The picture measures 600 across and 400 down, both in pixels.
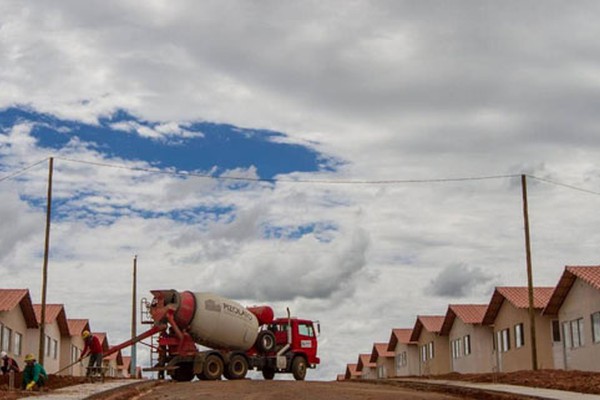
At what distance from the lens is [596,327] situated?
40.2m

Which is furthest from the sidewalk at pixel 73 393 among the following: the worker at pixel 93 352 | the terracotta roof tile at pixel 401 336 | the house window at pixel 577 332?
the terracotta roof tile at pixel 401 336

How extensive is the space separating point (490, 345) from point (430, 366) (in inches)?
457

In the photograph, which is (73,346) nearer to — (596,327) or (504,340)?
(504,340)

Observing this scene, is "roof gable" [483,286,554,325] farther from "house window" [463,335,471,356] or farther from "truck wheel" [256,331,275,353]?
"truck wheel" [256,331,275,353]

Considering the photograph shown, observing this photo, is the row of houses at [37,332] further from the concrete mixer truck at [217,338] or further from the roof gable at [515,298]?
the roof gable at [515,298]

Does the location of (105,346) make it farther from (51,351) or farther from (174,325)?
(174,325)

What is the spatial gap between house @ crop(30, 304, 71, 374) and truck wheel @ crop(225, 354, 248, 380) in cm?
2413

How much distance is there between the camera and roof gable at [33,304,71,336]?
59.4 m

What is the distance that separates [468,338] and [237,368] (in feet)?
86.6

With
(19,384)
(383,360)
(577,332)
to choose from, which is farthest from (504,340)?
(383,360)

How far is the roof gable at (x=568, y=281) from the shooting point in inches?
1582

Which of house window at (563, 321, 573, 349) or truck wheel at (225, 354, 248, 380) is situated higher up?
house window at (563, 321, 573, 349)

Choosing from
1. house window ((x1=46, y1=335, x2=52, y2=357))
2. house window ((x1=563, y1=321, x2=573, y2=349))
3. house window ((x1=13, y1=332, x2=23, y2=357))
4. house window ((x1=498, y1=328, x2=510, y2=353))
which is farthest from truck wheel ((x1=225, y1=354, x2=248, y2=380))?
house window ((x1=46, y1=335, x2=52, y2=357))

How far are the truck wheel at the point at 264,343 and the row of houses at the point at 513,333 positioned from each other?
525 inches
